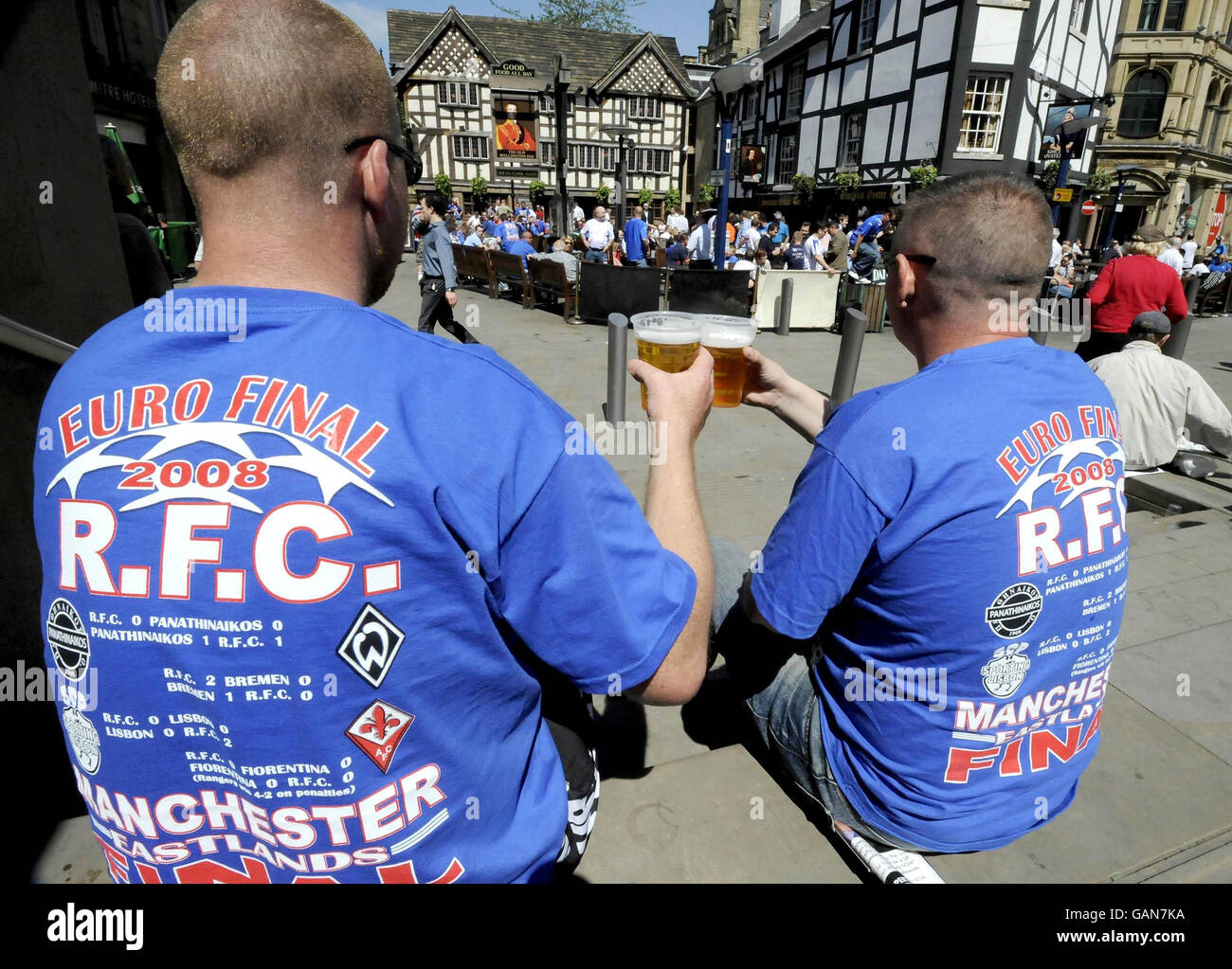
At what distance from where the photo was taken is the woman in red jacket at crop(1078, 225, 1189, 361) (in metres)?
6.52

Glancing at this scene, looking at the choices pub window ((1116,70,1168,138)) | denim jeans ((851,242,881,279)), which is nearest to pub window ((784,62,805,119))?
pub window ((1116,70,1168,138))

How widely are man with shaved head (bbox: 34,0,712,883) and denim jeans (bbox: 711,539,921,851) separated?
1021 millimetres

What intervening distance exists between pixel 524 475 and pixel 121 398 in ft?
1.84

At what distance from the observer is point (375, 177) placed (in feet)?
3.72

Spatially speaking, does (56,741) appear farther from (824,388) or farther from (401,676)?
(824,388)

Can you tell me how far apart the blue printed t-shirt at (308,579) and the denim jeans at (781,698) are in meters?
1.13

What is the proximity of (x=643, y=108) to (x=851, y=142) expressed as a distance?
738 inches

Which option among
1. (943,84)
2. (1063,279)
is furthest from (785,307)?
(943,84)

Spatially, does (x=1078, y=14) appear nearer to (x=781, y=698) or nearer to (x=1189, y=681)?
(x=1189, y=681)
